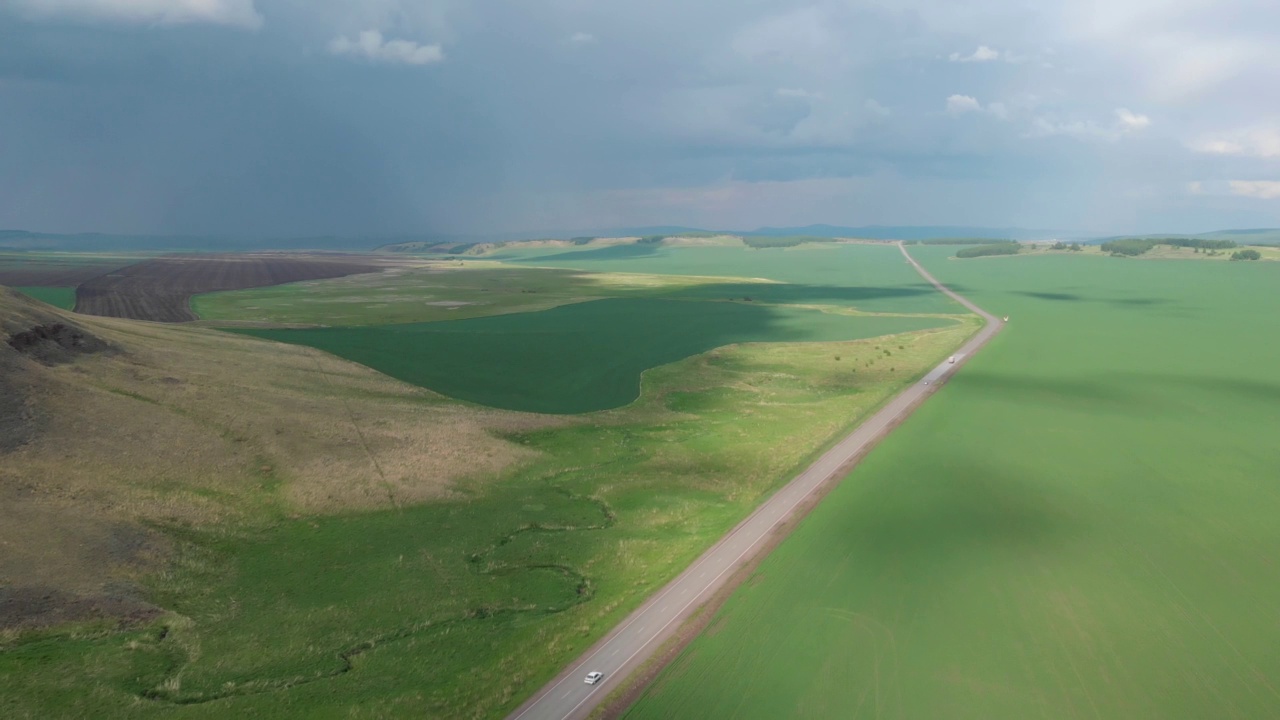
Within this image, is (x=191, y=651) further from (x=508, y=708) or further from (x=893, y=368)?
(x=893, y=368)

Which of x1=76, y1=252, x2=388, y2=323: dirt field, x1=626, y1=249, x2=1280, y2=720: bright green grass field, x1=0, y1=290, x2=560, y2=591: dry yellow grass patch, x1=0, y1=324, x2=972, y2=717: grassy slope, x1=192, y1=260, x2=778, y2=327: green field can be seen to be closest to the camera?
x1=0, y1=324, x2=972, y2=717: grassy slope

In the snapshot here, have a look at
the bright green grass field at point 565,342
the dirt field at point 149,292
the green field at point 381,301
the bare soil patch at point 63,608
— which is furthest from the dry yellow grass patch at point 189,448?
the dirt field at point 149,292

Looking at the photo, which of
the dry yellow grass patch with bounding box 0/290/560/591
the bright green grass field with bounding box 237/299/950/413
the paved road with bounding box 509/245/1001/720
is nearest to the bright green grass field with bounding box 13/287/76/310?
the bright green grass field with bounding box 237/299/950/413

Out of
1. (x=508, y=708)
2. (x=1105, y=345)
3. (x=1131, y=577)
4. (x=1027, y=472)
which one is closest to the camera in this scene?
(x=508, y=708)

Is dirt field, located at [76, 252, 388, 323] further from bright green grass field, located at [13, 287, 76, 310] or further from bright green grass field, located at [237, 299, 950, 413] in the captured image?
bright green grass field, located at [237, 299, 950, 413]

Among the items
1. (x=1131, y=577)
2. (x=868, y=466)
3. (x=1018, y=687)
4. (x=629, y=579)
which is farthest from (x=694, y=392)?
(x=1018, y=687)

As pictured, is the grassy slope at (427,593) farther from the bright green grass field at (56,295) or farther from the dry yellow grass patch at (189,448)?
the bright green grass field at (56,295)
